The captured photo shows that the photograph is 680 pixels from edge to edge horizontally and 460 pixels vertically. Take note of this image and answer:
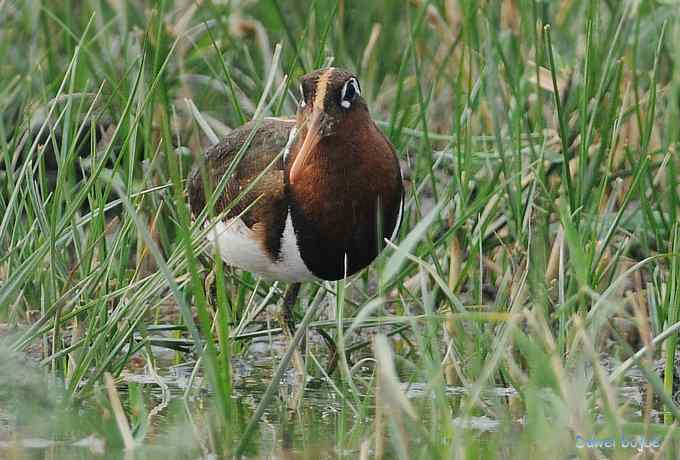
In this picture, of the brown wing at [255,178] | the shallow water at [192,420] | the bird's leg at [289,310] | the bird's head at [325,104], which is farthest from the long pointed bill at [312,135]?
the bird's leg at [289,310]

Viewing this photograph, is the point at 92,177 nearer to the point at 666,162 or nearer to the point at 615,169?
the point at 666,162

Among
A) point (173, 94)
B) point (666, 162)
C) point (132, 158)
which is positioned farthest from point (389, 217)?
point (173, 94)

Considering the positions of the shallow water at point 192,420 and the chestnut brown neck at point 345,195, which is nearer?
the shallow water at point 192,420

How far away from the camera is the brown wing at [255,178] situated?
130 inches

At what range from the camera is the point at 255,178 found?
3.28 metres

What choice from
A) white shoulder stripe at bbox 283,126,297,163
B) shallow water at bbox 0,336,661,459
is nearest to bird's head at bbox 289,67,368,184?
white shoulder stripe at bbox 283,126,297,163

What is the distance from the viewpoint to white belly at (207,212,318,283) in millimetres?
3291

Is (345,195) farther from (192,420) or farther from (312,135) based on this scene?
(192,420)

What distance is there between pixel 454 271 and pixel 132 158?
122cm

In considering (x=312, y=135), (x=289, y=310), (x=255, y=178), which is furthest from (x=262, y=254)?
(x=289, y=310)

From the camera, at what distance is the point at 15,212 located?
3.35 metres

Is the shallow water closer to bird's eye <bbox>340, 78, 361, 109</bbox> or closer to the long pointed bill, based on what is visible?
the long pointed bill

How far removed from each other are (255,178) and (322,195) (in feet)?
0.59

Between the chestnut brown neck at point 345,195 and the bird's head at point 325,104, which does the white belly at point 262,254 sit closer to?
the chestnut brown neck at point 345,195
